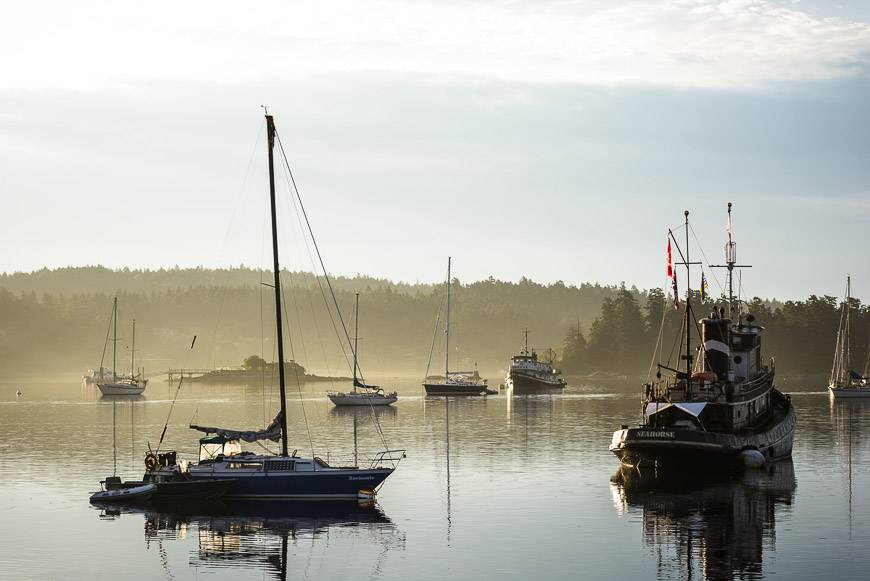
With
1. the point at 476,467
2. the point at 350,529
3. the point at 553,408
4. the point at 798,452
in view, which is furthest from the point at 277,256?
the point at 553,408

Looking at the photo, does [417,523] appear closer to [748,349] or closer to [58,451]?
[748,349]

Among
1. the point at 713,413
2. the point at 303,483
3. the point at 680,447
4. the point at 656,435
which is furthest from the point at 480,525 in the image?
the point at 713,413

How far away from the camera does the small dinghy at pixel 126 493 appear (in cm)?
7338

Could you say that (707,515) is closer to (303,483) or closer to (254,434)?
(303,483)

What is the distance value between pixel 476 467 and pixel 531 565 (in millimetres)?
40101

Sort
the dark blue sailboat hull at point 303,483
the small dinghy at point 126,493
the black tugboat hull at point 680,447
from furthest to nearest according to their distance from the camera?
the black tugboat hull at point 680,447, the small dinghy at point 126,493, the dark blue sailboat hull at point 303,483

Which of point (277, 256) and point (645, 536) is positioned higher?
point (277, 256)

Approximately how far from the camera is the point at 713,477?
85250 millimetres

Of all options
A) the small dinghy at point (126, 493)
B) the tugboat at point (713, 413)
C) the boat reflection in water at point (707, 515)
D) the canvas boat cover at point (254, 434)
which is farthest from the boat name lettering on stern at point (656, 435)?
the small dinghy at point (126, 493)

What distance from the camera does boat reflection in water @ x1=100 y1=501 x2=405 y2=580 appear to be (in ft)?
191

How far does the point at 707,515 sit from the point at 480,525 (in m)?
13.3

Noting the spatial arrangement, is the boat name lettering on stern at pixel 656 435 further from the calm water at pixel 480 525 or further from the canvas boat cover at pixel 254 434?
the canvas boat cover at pixel 254 434

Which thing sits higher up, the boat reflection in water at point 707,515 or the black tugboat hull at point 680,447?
the black tugboat hull at point 680,447

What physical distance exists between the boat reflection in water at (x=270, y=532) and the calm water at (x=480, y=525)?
5.9 inches
